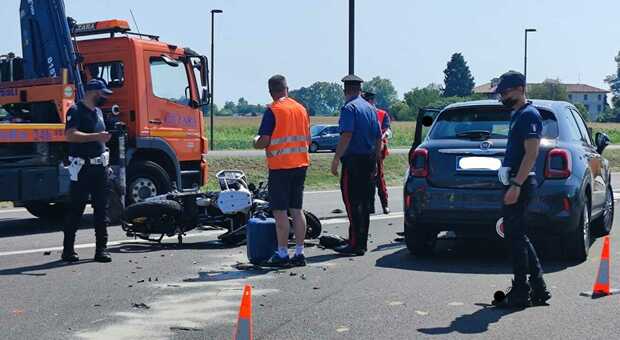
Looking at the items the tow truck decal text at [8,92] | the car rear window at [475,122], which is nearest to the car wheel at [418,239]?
the car rear window at [475,122]

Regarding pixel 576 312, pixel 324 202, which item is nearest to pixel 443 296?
pixel 576 312

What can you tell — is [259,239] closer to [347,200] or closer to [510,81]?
[347,200]

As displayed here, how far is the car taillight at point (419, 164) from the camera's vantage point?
356 inches

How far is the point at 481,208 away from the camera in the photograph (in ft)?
28.6

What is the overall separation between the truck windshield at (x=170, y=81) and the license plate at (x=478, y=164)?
5.80 meters

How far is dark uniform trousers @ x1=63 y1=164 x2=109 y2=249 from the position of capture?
9.31m

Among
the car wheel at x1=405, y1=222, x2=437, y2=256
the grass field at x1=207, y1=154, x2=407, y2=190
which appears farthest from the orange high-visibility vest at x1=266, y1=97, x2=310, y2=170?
the grass field at x1=207, y1=154, x2=407, y2=190

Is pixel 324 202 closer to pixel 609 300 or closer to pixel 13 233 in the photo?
pixel 13 233

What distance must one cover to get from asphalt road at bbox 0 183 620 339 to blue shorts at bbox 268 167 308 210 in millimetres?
638

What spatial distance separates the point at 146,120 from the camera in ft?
43.0

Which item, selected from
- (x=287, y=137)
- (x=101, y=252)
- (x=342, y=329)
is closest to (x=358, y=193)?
(x=287, y=137)

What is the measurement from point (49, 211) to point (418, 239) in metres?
6.33

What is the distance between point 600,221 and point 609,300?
4.34 metres

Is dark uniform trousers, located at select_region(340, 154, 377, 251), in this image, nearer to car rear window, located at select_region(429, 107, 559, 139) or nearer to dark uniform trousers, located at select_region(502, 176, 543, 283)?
car rear window, located at select_region(429, 107, 559, 139)
